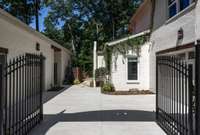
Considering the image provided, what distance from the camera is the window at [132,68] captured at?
23781 millimetres

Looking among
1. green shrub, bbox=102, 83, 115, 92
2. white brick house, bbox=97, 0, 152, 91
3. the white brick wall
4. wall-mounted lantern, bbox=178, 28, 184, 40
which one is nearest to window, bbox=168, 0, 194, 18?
the white brick wall

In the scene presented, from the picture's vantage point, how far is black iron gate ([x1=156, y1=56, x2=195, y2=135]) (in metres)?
7.59

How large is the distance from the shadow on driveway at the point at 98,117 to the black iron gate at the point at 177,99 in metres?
0.91

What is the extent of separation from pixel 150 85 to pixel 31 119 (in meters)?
13.9

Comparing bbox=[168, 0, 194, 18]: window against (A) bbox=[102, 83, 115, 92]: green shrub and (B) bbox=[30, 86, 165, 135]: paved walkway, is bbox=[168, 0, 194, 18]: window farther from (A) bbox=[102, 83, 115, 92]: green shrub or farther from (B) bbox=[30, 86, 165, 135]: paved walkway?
(A) bbox=[102, 83, 115, 92]: green shrub

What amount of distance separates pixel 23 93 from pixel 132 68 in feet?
47.3

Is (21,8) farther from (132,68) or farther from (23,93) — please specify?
(23,93)

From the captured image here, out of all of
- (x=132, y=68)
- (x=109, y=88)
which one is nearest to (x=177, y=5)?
(x=132, y=68)

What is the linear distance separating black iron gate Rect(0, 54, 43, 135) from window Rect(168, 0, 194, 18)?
7.32 meters

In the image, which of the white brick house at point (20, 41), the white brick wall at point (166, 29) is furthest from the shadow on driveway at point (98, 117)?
the white brick wall at point (166, 29)

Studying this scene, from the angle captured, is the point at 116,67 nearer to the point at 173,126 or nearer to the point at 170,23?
the point at 170,23

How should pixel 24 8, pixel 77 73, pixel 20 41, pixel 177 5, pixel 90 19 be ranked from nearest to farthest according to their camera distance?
pixel 177 5
pixel 20 41
pixel 77 73
pixel 24 8
pixel 90 19

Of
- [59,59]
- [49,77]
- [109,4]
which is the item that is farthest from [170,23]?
[109,4]

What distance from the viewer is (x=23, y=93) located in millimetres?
10070
